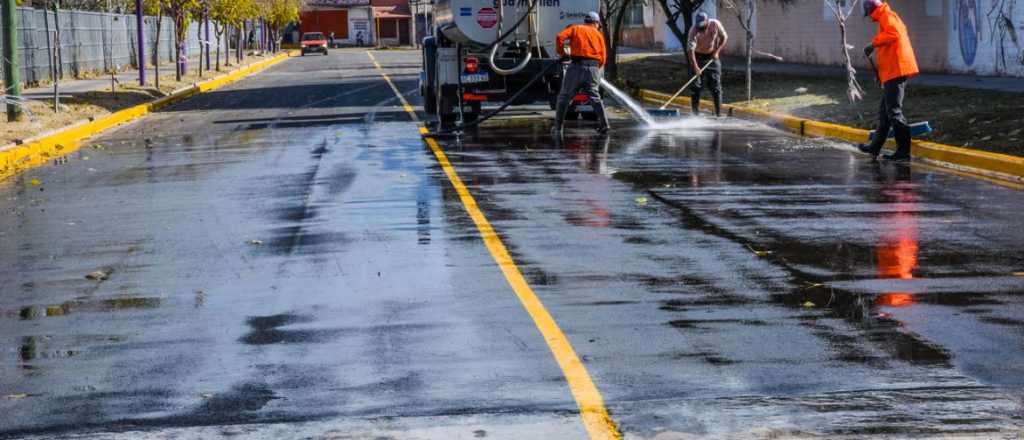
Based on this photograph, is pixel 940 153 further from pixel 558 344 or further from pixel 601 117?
pixel 558 344

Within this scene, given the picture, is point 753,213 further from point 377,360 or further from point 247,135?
point 247,135

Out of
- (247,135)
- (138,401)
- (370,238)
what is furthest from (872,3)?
(138,401)

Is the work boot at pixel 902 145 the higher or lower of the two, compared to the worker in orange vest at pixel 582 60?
lower

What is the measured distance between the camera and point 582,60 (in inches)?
850

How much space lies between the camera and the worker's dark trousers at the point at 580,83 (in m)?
21.5

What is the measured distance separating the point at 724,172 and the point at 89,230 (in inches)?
275

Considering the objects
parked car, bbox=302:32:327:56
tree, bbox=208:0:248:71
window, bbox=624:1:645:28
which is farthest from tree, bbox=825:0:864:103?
parked car, bbox=302:32:327:56

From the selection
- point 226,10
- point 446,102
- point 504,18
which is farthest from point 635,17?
point 504,18

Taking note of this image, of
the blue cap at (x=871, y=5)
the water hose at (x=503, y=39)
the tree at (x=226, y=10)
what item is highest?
the tree at (x=226, y=10)

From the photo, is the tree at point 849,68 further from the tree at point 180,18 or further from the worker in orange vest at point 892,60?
the tree at point 180,18

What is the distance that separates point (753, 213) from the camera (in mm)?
12930

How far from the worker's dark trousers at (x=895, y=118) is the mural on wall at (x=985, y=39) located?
12602mm

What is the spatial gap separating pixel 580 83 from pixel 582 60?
337 millimetres

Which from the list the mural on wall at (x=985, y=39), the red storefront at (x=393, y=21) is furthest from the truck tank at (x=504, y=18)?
the red storefront at (x=393, y=21)
